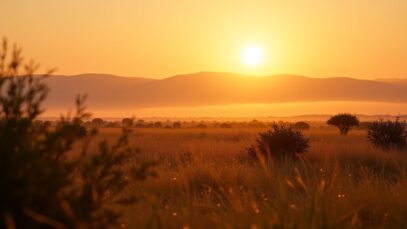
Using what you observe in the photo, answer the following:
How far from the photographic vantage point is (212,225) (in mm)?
7090

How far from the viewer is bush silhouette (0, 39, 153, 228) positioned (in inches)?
161

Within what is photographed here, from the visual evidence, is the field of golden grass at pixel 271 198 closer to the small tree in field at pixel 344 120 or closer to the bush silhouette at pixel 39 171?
the bush silhouette at pixel 39 171

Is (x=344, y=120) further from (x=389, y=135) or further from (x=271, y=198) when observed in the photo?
(x=271, y=198)

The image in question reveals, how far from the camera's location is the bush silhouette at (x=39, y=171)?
4102 mm

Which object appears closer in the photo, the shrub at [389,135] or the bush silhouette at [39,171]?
the bush silhouette at [39,171]

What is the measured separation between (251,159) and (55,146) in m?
14.3

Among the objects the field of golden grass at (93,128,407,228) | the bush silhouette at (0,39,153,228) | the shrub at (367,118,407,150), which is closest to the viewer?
the bush silhouette at (0,39,153,228)

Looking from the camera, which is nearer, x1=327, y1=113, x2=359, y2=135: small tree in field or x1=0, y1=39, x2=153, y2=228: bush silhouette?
x1=0, y1=39, x2=153, y2=228: bush silhouette

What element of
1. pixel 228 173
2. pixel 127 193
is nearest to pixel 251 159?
pixel 228 173

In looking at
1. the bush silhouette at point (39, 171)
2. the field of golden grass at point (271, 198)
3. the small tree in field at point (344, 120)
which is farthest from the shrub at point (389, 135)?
the small tree in field at point (344, 120)

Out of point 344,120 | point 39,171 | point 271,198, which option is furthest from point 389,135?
point 344,120

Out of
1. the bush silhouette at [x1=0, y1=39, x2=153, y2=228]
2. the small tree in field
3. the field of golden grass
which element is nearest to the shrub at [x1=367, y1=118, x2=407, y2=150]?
the field of golden grass

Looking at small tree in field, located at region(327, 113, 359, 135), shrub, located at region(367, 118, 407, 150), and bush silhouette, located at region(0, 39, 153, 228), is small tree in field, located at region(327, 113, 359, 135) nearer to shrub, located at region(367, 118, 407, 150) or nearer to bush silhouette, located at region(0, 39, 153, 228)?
shrub, located at region(367, 118, 407, 150)

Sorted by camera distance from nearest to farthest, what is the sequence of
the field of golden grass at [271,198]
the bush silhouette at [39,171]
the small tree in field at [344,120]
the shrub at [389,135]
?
the bush silhouette at [39,171] < the field of golden grass at [271,198] < the shrub at [389,135] < the small tree in field at [344,120]
